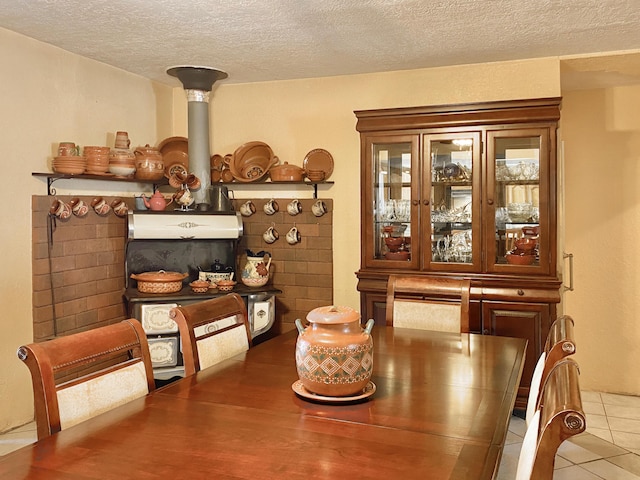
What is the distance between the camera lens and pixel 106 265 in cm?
402

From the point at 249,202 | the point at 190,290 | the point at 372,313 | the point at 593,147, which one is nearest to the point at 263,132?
the point at 249,202

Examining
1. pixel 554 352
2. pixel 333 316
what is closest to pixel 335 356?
pixel 333 316

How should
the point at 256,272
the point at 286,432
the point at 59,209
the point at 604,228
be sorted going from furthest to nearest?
the point at 604,228 → the point at 256,272 → the point at 59,209 → the point at 286,432

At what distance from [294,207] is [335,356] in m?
2.72

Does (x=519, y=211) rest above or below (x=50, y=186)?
below

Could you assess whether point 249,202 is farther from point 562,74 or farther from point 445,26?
point 562,74

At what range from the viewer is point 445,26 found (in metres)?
3.20

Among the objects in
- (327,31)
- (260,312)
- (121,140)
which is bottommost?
(260,312)

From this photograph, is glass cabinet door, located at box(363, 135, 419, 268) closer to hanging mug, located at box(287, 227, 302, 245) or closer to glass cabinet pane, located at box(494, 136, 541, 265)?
glass cabinet pane, located at box(494, 136, 541, 265)

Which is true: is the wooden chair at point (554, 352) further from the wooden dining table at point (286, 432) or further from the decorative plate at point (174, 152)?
the decorative plate at point (174, 152)

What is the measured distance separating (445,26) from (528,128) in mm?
827

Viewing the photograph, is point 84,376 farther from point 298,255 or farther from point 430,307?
point 298,255

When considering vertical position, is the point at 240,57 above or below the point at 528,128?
above

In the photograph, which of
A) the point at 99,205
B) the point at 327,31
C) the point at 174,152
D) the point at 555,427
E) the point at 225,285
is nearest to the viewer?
the point at 555,427
